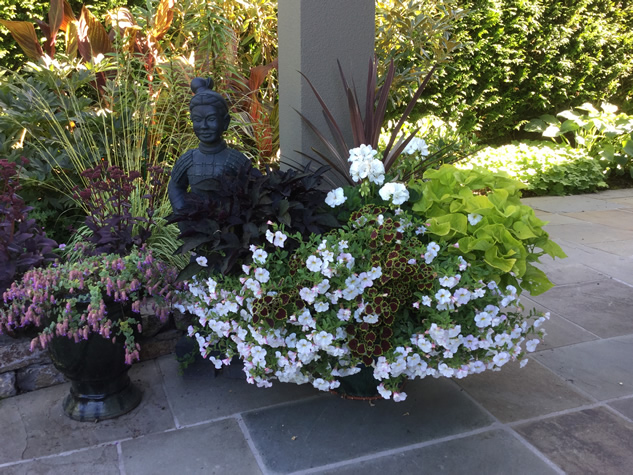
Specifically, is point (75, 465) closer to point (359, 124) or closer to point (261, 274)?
point (261, 274)

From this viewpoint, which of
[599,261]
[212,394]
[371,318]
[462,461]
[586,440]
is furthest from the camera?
[599,261]

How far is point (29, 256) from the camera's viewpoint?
2508 millimetres

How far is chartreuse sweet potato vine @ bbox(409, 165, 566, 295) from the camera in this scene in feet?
7.06

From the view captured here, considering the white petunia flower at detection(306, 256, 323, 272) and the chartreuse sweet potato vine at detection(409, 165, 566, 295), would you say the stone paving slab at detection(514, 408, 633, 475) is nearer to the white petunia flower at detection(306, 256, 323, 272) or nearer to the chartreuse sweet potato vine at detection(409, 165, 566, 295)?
the chartreuse sweet potato vine at detection(409, 165, 566, 295)

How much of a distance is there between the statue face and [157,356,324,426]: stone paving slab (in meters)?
1.12

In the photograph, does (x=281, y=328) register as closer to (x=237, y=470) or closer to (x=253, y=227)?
(x=253, y=227)

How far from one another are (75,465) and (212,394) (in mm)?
657

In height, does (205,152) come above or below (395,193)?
above

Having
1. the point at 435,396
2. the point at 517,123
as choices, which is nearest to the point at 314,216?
the point at 435,396

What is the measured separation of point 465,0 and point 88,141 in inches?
196

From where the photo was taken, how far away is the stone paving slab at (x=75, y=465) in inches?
79.7

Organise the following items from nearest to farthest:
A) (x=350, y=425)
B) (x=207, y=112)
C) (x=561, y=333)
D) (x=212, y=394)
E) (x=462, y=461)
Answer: (x=462, y=461) → (x=350, y=425) → (x=207, y=112) → (x=212, y=394) → (x=561, y=333)

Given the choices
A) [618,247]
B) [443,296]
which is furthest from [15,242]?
[618,247]

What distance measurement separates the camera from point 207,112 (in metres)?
2.41
